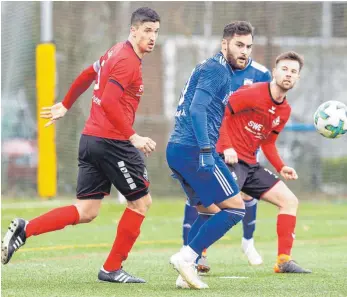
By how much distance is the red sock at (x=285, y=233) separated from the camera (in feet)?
28.4

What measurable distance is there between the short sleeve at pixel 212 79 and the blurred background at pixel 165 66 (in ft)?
40.5

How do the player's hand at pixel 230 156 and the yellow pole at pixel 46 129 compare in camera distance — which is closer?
the player's hand at pixel 230 156

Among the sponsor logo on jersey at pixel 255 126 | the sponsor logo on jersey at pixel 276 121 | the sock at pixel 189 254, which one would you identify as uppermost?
the sponsor logo on jersey at pixel 276 121

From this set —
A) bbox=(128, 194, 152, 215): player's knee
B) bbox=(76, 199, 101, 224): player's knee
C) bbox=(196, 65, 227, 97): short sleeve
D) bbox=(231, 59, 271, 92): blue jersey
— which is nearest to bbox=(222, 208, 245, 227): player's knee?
bbox=(128, 194, 152, 215): player's knee

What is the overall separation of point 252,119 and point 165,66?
38.9ft

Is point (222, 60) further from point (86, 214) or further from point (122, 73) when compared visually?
point (86, 214)

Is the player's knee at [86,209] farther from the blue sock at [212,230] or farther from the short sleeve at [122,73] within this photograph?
the short sleeve at [122,73]

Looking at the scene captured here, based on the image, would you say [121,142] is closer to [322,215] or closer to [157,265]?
[157,265]

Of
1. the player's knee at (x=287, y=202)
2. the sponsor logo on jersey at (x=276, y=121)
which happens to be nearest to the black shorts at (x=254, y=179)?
the player's knee at (x=287, y=202)

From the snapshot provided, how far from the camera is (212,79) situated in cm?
732

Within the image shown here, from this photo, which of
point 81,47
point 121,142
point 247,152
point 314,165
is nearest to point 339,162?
point 314,165

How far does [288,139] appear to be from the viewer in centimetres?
2136

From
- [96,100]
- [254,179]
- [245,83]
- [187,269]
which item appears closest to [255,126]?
[254,179]

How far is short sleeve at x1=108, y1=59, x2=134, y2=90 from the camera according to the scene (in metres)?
7.48
